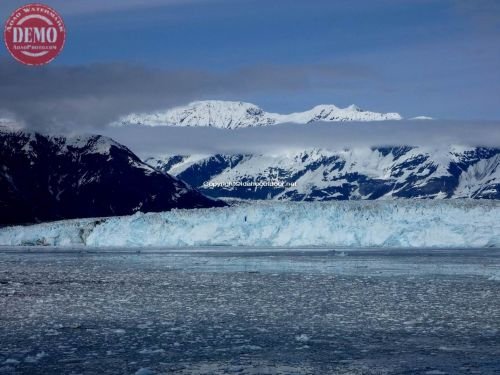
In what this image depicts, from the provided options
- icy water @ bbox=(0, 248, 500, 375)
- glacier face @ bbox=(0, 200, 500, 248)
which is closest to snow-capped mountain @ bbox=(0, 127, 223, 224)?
glacier face @ bbox=(0, 200, 500, 248)

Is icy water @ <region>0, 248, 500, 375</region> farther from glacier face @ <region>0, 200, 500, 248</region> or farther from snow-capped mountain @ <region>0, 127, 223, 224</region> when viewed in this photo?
snow-capped mountain @ <region>0, 127, 223, 224</region>

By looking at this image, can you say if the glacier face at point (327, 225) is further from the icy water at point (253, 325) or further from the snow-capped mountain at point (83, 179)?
the snow-capped mountain at point (83, 179)

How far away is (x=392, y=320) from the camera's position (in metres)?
13.4

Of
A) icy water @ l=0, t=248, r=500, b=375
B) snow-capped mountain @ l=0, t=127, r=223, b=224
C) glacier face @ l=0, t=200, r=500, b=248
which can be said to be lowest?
icy water @ l=0, t=248, r=500, b=375

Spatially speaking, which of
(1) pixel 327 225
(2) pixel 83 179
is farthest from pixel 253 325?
(2) pixel 83 179

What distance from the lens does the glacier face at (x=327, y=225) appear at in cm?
4485

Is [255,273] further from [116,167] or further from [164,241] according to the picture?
[116,167]

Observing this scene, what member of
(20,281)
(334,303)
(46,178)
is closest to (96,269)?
(20,281)

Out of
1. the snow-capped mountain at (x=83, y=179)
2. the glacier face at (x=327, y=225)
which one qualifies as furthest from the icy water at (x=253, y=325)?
the snow-capped mountain at (x=83, y=179)

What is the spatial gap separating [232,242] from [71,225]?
19.0 meters

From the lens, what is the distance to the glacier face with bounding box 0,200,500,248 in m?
44.9

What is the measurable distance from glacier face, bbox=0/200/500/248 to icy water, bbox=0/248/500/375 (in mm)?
22067

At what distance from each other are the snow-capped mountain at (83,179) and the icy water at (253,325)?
137 meters

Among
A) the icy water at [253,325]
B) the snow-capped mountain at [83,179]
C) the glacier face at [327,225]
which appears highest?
the snow-capped mountain at [83,179]
